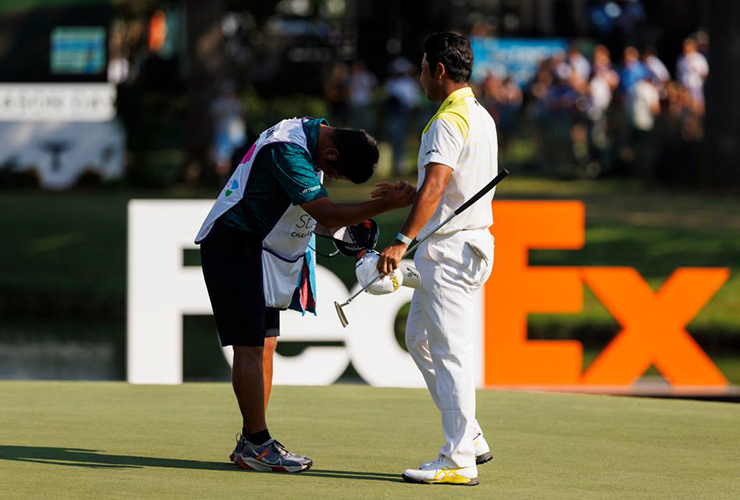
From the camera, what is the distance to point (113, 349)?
Result: 773 inches

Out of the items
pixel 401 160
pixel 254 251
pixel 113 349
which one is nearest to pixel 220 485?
pixel 254 251

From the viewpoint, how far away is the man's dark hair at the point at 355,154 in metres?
7.38

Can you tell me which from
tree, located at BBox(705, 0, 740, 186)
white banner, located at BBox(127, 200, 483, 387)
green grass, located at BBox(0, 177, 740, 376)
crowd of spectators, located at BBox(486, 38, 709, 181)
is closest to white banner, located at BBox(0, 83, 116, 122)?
green grass, located at BBox(0, 177, 740, 376)

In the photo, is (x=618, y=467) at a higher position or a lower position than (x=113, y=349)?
higher

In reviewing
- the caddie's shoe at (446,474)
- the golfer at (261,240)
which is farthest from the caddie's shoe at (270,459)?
the caddie's shoe at (446,474)

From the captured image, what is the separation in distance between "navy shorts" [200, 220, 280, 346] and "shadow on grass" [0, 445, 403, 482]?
635 millimetres

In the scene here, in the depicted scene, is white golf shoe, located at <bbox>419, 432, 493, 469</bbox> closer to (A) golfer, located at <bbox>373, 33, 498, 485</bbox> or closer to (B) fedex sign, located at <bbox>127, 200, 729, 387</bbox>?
(A) golfer, located at <bbox>373, 33, 498, 485</bbox>

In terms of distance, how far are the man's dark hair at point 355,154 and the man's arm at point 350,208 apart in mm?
130

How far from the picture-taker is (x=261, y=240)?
7652 mm

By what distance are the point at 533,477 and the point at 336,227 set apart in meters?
1.51

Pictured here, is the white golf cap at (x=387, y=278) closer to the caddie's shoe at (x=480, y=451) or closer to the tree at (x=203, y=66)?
the caddie's shoe at (x=480, y=451)

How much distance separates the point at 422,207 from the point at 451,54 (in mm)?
741

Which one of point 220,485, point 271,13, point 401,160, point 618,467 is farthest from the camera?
point 271,13

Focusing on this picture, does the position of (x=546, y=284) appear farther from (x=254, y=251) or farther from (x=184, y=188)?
(x=184, y=188)
